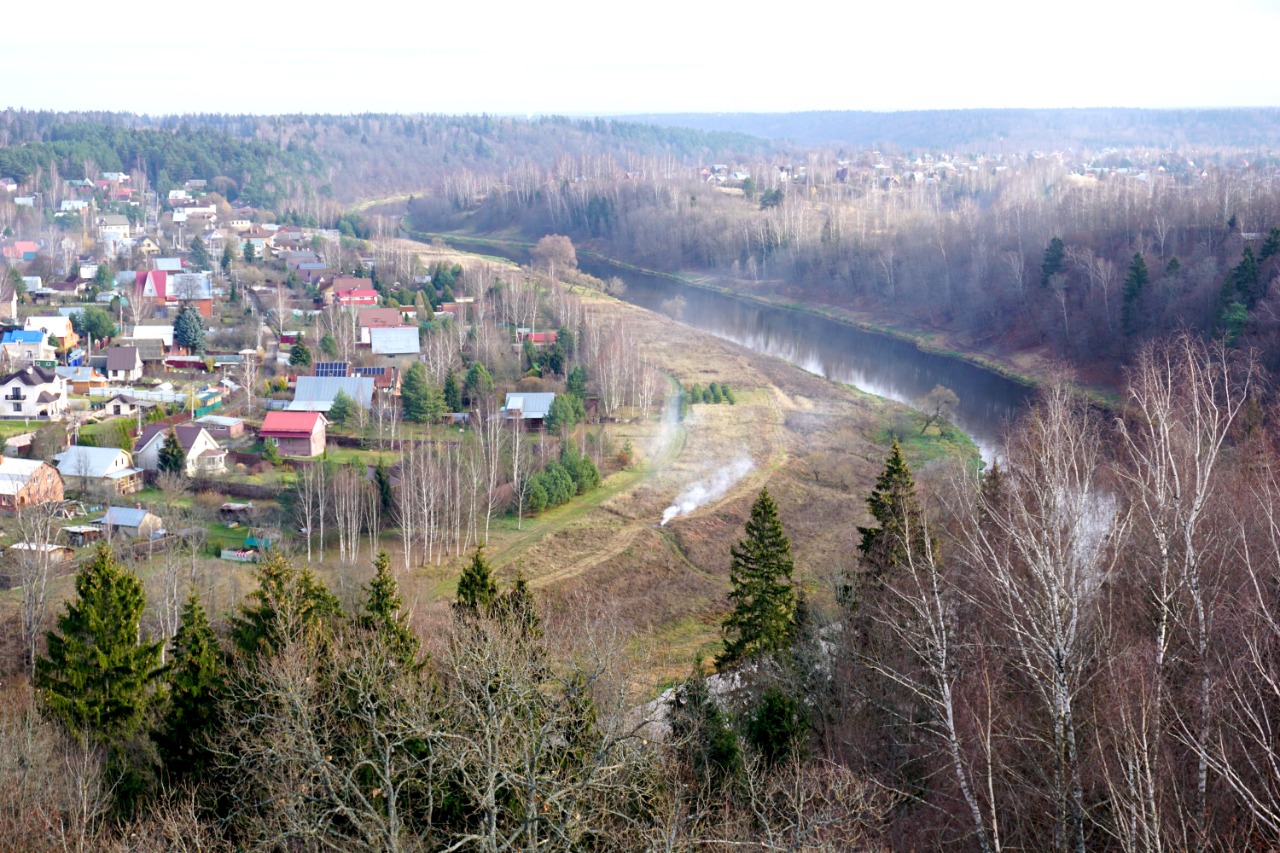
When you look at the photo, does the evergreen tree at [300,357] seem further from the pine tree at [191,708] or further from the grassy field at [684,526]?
the pine tree at [191,708]

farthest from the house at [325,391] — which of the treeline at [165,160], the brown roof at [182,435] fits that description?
the treeline at [165,160]

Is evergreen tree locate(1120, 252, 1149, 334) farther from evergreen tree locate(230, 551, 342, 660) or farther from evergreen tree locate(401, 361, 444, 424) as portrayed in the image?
evergreen tree locate(230, 551, 342, 660)

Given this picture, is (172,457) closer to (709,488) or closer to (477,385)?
(477,385)

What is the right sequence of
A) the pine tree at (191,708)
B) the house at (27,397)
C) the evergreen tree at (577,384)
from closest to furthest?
the pine tree at (191,708) → the house at (27,397) → the evergreen tree at (577,384)

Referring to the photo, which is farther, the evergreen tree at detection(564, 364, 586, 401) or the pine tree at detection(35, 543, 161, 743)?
the evergreen tree at detection(564, 364, 586, 401)

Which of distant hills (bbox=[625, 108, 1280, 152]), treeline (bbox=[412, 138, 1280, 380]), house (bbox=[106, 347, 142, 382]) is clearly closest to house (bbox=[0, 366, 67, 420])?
house (bbox=[106, 347, 142, 382])

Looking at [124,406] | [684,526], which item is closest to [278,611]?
[684,526]

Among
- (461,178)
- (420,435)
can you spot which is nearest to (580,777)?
(420,435)
